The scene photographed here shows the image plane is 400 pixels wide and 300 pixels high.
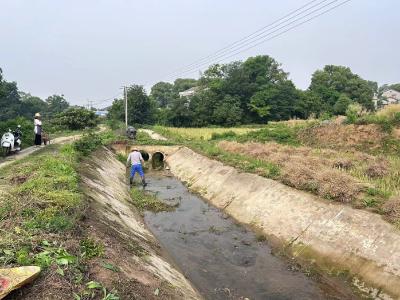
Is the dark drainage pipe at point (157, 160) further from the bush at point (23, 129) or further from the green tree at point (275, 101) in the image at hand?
the green tree at point (275, 101)

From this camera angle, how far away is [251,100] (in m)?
66.1

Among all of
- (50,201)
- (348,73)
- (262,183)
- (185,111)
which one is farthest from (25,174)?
(348,73)

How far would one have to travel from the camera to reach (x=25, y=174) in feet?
42.1

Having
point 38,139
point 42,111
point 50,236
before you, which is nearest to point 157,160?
point 38,139

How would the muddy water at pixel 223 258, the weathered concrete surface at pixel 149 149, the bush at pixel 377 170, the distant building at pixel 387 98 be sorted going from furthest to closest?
the distant building at pixel 387 98 < the weathered concrete surface at pixel 149 149 < the bush at pixel 377 170 < the muddy water at pixel 223 258

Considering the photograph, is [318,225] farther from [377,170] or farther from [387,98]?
[387,98]

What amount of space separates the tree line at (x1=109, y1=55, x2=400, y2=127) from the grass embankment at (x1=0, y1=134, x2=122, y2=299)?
175 feet

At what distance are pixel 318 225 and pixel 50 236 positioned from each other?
7876mm

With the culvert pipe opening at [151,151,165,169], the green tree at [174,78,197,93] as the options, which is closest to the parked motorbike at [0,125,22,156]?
the culvert pipe opening at [151,151,165,169]

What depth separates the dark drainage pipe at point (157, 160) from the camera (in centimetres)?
3278

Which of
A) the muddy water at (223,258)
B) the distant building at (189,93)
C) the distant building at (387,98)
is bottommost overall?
the muddy water at (223,258)

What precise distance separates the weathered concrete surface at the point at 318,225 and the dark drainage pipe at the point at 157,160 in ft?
45.4

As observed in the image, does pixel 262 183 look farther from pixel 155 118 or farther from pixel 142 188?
pixel 155 118

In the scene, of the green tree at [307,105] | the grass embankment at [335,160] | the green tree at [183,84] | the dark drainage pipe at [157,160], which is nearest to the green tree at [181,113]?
the green tree at [307,105]
